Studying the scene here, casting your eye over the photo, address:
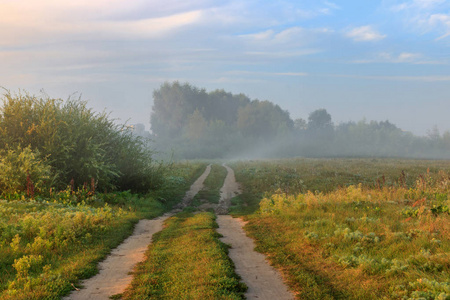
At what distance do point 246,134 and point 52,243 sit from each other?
12316cm

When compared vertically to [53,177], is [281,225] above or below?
below

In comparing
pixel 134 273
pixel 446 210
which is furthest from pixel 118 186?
pixel 446 210

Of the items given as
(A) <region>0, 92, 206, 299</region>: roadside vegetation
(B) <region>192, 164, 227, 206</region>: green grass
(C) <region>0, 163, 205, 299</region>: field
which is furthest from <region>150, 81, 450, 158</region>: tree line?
(C) <region>0, 163, 205, 299</region>: field

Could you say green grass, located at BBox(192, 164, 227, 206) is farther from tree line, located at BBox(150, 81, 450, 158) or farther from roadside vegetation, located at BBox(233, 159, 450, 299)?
tree line, located at BBox(150, 81, 450, 158)

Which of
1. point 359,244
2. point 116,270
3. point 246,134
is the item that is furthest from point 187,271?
point 246,134

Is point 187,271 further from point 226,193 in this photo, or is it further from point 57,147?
point 226,193

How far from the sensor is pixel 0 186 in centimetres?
2111

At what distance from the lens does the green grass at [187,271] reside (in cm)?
775

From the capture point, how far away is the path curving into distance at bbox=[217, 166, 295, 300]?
789 cm

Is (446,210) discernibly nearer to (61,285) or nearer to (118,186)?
(61,285)

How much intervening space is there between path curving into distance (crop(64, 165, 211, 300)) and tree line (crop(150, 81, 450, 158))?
9571 cm

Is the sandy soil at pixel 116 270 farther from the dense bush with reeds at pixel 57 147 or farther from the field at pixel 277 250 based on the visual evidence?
the dense bush with reeds at pixel 57 147

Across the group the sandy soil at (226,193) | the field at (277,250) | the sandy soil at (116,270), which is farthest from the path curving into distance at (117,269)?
the sandy soil at (226,193)

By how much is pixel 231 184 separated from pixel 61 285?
28.5 metres
